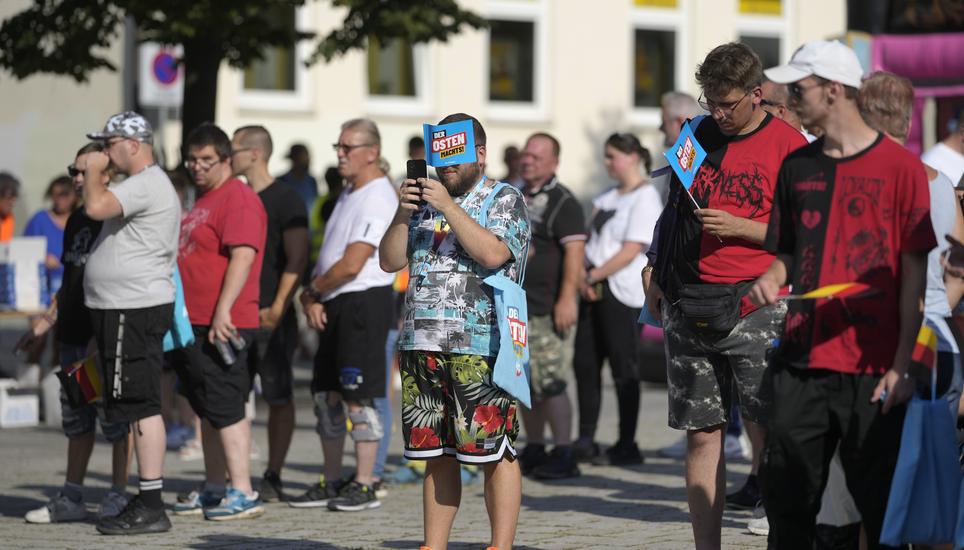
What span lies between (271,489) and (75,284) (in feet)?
5.20

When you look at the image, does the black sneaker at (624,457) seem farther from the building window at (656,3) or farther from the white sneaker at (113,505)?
the building window at (656,3)

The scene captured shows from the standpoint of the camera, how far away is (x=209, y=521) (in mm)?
8016

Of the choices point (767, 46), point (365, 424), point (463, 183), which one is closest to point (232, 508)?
point (365, 424)

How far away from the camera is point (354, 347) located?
8.41 m

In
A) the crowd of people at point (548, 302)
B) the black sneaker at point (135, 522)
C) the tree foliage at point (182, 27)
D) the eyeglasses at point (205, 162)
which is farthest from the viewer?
the tree foliage at point (182, 27)

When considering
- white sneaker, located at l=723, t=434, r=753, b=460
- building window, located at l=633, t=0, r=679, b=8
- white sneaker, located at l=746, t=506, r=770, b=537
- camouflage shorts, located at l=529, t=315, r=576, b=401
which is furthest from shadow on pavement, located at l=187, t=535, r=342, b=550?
building window, located at l=633, t=0, r=679, b=8

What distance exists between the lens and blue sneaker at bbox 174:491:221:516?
26.6 feet

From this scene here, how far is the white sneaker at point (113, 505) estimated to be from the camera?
7.81 m

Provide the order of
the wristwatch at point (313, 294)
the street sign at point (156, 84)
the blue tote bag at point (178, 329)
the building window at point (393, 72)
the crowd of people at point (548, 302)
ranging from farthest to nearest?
the building window at point (393, 72) < the street sign at point (156, 84) < the wristwatch at point (313, 294) < the blue tote bag at point (178, 329) < the crowd of people at point (548, 302)

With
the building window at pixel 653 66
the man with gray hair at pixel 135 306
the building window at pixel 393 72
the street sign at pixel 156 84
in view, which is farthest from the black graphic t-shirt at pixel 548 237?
the building window at pixel 653 66

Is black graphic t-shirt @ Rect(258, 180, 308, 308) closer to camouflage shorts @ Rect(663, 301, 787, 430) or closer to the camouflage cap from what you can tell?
the camouflage cap

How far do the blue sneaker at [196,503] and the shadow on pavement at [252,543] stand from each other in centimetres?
63

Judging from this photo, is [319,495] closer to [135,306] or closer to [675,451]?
[135,306]

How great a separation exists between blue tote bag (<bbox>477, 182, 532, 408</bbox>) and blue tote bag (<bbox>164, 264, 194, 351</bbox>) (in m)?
2.36
